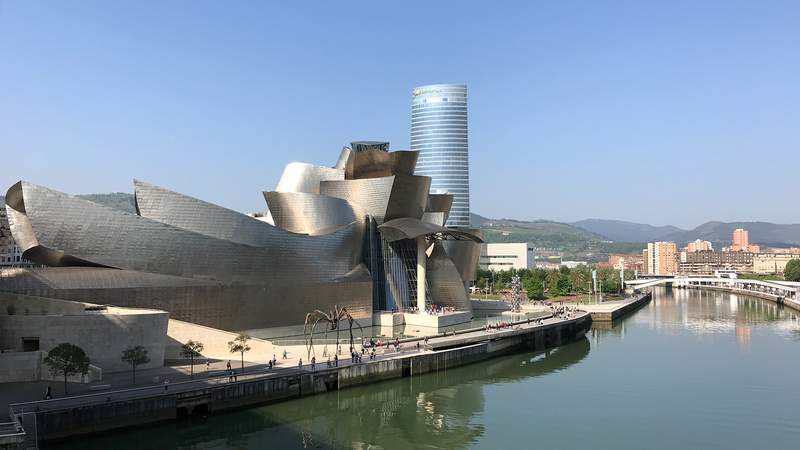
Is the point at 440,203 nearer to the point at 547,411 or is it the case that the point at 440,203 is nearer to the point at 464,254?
the point at 464,254

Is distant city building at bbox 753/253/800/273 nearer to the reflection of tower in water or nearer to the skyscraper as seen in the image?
the skyscraper

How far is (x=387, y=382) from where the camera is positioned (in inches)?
1292

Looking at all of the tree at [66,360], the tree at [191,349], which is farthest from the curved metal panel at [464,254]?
the tree at [66,360]

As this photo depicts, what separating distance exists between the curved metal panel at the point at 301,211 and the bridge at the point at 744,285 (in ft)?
225

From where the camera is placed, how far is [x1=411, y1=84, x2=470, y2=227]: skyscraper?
143 metres

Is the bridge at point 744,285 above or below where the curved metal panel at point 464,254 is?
below

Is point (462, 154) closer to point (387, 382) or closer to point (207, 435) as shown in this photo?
point (387, 382)

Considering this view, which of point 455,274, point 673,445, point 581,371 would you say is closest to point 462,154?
point 455,274

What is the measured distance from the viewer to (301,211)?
4559cm

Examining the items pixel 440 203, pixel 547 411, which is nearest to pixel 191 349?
pixel 547 411

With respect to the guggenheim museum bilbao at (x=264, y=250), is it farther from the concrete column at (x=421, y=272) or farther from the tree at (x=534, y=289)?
the tree at (x=534, y=289)

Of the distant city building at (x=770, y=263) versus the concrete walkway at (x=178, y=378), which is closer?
the concrete walkway at (x=178, y=378)

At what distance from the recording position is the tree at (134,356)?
1035 inches

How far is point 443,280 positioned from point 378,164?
36.3 ft
